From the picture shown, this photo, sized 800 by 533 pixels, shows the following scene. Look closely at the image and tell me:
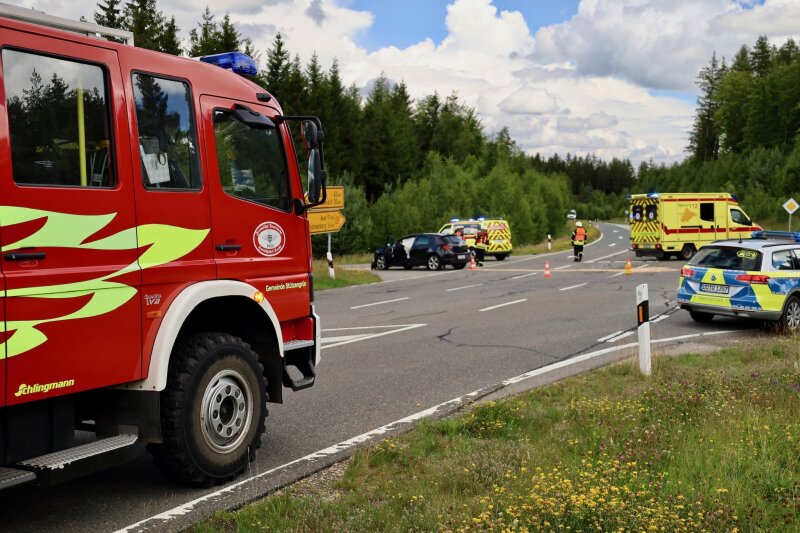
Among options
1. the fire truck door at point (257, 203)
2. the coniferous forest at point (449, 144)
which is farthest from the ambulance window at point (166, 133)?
the coniferous forest at point (449, 144)

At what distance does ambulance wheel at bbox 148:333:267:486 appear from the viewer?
5180 mm

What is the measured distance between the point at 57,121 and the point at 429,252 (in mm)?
29858

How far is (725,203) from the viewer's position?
118 ft

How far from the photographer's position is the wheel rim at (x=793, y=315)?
42.8ft

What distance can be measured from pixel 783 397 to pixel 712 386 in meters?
0.64

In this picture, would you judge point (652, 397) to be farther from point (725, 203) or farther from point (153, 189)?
point (725, 203)

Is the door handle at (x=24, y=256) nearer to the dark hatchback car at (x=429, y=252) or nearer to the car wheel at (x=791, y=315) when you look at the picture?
the car wheel at (x=791, y=315)

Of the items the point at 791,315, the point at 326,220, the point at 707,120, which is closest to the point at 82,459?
the point at 791,315

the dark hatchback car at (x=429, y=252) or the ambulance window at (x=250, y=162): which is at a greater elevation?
the ambulance window at (x=250, y=162)

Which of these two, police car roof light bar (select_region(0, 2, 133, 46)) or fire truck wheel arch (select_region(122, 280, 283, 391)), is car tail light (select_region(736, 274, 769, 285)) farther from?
police car roof light bar (select_region(0, 2, 133, 46))

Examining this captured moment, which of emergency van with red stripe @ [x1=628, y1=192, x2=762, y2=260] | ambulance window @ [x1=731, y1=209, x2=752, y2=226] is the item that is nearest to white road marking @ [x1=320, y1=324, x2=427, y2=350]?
emergency van with red stripe @ [x1=628, y1=192, x2=762, y2=260]

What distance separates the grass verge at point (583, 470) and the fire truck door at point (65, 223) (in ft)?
4.04

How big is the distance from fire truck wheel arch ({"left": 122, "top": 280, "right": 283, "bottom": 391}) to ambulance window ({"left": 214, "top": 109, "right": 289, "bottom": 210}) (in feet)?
2.46

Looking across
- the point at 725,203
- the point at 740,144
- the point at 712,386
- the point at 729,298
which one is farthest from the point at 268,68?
the point at 740,144
